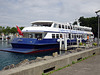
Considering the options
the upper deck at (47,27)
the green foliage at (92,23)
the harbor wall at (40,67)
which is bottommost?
the harbor wall at (40,67)

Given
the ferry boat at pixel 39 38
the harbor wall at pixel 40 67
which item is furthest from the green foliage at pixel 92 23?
the harbor wall at pixel 40 67

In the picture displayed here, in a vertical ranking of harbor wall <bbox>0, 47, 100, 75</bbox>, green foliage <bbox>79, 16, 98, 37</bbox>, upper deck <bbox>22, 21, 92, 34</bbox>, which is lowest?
harbor wall <bbox>0, 47, 100, 75</bbox>

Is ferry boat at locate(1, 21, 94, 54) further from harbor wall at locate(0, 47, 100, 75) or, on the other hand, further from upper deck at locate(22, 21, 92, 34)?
harbor wall at locate(0, 47, 100, 75)

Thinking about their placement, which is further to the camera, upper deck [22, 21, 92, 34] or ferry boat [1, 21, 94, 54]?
upper deck [22, 21, 92, 34]

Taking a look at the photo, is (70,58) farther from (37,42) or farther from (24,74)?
(37,42)

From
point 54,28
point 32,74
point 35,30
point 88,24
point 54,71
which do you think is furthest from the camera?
point 88,24

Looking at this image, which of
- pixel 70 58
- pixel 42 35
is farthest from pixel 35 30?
pixel 70 58

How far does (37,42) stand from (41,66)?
1346 centimetres

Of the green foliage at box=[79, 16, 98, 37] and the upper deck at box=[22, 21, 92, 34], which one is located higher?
the green foliage at box=[79, 16, 98, 37]

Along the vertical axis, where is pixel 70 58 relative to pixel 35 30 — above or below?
below

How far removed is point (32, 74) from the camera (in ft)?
15.3

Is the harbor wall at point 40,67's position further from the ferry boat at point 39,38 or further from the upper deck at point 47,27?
the upper deck at point 47,27

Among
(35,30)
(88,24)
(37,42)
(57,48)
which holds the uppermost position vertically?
(88,24)

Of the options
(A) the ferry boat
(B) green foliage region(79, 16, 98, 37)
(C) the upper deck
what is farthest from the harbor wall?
(B) green foliage region(79, 16, 98, 37)
